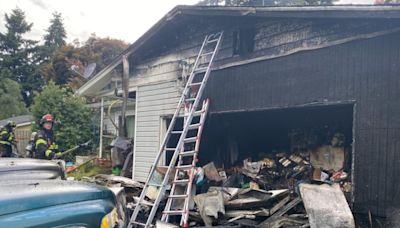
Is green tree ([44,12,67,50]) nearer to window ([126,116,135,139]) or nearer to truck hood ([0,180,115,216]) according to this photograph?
window ([126,116,135,139])

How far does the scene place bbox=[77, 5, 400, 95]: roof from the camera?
5.46m

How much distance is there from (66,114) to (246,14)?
1348 cm

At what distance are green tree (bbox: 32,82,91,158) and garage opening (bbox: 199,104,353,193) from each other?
32.2 feet

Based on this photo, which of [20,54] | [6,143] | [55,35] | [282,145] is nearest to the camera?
[282,145]

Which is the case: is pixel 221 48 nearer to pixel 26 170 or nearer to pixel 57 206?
pixel 26 170

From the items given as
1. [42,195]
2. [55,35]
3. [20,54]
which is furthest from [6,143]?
[55,35]

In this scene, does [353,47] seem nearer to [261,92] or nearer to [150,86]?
[261,92]

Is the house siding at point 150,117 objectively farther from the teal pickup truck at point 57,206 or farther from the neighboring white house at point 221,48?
the teal pickup truck at point 57,206

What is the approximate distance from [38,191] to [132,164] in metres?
8.00

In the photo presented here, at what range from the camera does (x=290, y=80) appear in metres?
6.91

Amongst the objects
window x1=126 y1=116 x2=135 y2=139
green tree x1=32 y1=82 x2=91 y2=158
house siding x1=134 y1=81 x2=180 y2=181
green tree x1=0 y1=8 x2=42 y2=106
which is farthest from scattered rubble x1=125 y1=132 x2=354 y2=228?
green tree x1=0 y1=8 x2=42 y2=106

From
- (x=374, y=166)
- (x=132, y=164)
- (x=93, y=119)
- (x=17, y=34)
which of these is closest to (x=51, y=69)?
(x=17, y=34)

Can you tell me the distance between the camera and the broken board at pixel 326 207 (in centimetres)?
517

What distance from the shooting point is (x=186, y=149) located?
29.3 feet
